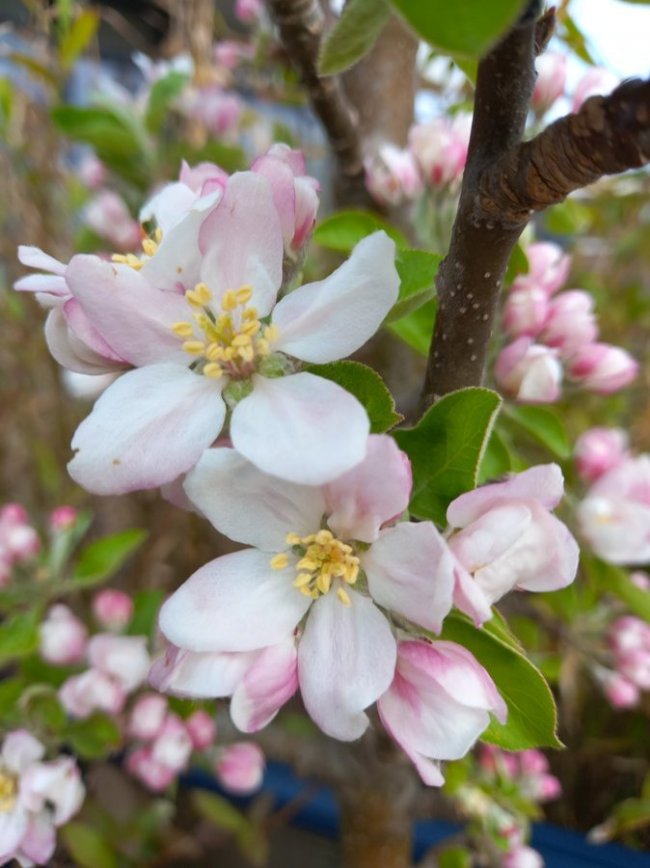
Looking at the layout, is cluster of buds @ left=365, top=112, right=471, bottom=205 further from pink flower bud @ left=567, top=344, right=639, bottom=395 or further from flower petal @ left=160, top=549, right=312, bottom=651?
flower petal @ left=160, top=549, right=312, bottom=651

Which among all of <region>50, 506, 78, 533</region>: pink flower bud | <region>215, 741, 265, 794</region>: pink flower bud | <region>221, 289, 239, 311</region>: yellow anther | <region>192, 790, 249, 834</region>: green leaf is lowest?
<region>192, 790, 249, 834</region>: green leaf

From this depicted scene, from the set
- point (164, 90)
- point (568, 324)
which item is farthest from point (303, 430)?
point (164, 90)

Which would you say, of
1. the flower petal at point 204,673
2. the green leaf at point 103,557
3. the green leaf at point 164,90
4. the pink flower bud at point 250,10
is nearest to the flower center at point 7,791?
the green leaf at point 103,557

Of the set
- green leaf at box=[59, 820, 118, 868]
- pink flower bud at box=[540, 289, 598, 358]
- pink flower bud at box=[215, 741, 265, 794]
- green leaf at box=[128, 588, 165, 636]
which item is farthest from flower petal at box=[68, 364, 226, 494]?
green leaf at box=[59, 820, 118, 868]

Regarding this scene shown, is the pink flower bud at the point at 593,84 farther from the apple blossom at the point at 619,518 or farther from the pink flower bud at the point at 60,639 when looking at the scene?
the pink flower bud at the point at 60,639

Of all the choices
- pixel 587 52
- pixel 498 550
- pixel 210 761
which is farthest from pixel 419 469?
pixel 210 761

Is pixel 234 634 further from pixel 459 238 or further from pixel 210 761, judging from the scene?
pixel 210 761

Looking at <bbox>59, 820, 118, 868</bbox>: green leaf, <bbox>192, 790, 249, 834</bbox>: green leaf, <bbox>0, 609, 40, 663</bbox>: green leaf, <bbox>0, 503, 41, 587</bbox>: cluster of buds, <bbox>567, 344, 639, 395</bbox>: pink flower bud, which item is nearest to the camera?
<bbox>567, 344, 639, 395</bbox>: pink flower bud
